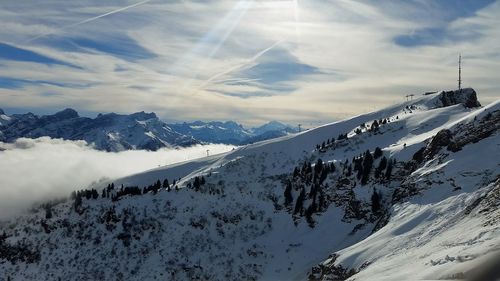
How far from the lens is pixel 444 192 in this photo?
65062 millimetres

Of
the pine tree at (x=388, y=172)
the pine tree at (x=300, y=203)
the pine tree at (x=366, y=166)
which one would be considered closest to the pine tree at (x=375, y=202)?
the pine tree at (x=388, y=172)

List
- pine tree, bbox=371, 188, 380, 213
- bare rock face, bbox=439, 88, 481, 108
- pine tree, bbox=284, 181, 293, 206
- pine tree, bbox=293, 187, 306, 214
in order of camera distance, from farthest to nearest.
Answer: bare rock face, bbox=439, 88, 481, 108 < pine tree, bbox=284, 181, 293, 206 < pine tree, bbox=293, 187, 306, 214 < pine tree, bbox=371, 188, 380, 213

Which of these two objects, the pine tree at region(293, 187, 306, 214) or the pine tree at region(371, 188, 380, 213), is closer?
the pine tree at region(371, 188, 380, 213)

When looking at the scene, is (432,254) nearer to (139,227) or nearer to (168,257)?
(168,257)

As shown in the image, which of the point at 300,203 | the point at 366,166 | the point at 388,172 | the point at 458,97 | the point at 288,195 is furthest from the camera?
the point at 458,97

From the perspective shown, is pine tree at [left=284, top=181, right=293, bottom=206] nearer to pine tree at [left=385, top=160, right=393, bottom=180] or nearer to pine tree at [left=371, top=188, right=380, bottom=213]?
pine tree at [left=385, top=160, right=393, bottom=180]

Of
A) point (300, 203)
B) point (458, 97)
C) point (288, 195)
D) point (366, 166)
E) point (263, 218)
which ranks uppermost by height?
point (458, 97)

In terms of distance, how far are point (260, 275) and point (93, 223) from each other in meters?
48.3

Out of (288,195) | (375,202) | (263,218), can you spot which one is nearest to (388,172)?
(375,202)

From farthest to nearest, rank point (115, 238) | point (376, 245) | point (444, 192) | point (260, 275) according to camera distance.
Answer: point (115, 238), point (260, 275), point (444, 192), point (376, 245)

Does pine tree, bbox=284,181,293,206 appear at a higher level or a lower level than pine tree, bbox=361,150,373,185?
lower

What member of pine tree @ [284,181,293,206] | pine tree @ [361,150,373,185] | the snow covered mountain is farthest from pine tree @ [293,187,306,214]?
pine tree @ [361,150,373,185]

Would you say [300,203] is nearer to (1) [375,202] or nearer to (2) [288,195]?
(2) [288,195]

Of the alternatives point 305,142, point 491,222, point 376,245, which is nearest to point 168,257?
point 376,245
